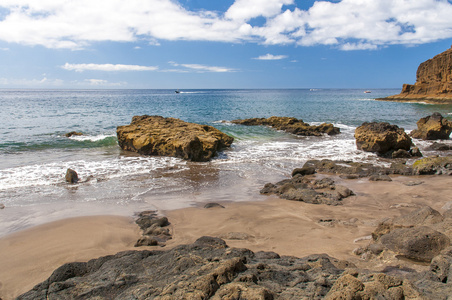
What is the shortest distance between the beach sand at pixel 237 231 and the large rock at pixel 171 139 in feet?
17.7

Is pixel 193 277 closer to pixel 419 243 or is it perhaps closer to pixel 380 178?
pixel 419 243

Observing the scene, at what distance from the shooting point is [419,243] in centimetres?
410

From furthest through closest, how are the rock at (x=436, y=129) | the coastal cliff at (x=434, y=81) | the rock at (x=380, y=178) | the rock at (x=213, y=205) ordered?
the coastal cliff at (x=434, y=81) < the rock at (x=436, y=129) < the rock at (x=380, y=178) < the rock at (x=213, y=205)

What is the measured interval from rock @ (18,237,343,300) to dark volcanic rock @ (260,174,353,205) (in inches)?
163

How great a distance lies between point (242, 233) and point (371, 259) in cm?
228

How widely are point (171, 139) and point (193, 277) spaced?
1192 cm

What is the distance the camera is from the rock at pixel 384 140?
46.2 ft

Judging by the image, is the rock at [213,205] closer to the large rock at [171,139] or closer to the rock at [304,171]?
the rock at [304,171]

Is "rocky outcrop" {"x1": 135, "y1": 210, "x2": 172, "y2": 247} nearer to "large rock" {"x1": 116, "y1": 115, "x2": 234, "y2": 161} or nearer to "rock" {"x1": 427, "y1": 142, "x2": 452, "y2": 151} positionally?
"large rock" {"x1": 116, "y1": 115, "x2": 234, "y2": 161}

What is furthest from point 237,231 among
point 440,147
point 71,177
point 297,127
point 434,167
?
point 297,127

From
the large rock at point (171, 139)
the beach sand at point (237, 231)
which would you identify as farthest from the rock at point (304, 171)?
the large rock at point (171, 139)

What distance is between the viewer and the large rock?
13.3 m

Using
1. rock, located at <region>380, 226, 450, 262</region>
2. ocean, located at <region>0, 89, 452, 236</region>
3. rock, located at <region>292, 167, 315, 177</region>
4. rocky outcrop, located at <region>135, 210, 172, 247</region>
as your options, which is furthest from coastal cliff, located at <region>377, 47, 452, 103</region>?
rocky outcrop, located at <region>135, 210, 172, 247</region>

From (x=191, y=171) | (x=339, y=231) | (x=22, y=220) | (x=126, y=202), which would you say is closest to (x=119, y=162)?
(x=191, y=171)
